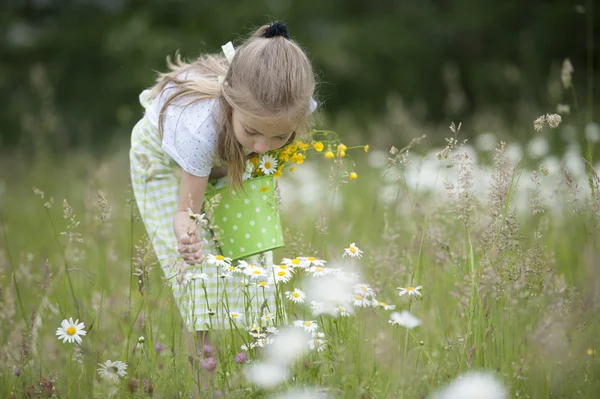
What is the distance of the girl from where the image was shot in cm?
204

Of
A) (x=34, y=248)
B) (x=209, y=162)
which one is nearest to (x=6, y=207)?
(x=34, y=248)

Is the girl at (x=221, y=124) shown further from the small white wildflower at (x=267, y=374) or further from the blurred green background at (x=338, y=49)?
the blurred green background at (x=338, y=49)

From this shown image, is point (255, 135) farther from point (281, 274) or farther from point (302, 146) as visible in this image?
point (281, 274)

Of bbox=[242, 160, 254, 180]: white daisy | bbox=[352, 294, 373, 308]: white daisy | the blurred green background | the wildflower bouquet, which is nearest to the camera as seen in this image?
bbox=[352, 294, 373, 308]: white daisy

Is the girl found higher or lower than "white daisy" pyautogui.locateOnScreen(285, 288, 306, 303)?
higher

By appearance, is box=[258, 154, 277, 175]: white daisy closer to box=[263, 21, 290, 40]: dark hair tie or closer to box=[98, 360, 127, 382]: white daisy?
box=[263, 21, 290, 40]: dark hair tie

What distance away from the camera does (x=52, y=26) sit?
10.2 metres

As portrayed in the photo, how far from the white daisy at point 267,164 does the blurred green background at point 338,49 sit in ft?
22.3

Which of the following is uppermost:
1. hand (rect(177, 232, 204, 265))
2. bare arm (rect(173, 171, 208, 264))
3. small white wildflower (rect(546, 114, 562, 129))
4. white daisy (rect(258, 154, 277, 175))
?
white daisy (rect(258, 154, 277, 175))

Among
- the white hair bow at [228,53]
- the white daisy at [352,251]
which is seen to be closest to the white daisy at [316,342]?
the white daisy at [352,251]

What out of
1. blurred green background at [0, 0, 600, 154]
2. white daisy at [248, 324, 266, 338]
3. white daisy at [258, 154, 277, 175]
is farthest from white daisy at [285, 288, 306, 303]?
blurred green background at [0, 0, 600, 154]

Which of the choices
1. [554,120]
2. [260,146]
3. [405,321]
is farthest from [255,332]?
[554,120]

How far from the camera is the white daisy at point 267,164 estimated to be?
2.23m

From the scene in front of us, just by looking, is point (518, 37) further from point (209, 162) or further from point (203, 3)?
point (209, 162)
